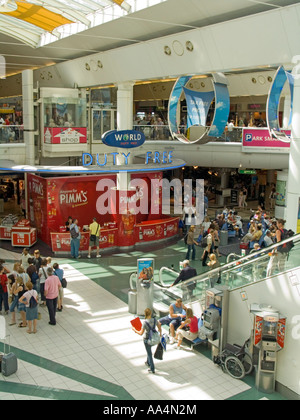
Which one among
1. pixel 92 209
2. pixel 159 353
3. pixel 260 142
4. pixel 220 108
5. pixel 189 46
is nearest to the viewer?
pixel 159 353

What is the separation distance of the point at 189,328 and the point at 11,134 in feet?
44.2

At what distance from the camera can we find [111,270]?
50.8 ft

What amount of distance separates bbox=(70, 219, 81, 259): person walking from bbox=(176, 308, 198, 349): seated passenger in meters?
7.35

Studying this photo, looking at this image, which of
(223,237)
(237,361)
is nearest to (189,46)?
(223,237)

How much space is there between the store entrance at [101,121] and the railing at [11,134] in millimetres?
3375

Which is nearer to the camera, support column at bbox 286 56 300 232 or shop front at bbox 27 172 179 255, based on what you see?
support column at bbox 286 56 300 232

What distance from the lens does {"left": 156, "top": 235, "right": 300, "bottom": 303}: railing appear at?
8953 millimetres

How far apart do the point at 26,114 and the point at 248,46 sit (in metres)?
10.7

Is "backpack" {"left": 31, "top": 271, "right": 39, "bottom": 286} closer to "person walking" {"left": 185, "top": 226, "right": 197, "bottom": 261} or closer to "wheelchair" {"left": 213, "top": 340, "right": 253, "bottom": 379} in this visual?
"wheelchair" {"left": 213, "top": 340, "right": 253, "bottom": 379}

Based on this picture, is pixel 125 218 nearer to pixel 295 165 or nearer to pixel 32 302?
pixel 295 165


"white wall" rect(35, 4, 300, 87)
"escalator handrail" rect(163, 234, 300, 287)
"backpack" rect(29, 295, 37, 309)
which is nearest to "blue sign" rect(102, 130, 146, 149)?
"white wall" rect(35, 4, 300, 87)

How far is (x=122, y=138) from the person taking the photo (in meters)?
17.5

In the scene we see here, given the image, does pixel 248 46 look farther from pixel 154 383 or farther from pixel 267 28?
pixel 154 383
